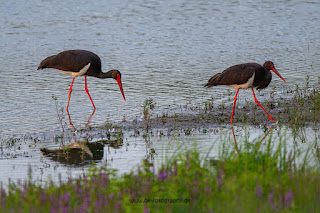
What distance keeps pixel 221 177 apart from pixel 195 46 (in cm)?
1168

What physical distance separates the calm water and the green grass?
1930 millimetres

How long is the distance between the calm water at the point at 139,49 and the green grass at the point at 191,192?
1930 mm

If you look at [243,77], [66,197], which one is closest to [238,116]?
[243,77]

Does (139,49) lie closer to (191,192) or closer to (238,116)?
(238,116)

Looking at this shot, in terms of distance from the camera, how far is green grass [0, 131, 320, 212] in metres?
4.50

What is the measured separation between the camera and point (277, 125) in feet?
29.8

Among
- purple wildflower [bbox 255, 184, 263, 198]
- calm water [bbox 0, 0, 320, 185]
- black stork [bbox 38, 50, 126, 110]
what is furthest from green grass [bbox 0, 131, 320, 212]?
black stork [bbox 38, 50, 126, 110]

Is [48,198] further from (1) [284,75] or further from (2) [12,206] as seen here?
(1) [284,75]

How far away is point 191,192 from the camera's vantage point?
4.98 metres

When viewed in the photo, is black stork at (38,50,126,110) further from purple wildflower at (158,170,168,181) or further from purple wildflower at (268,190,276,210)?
purple wildflower at (268,190,276,210)

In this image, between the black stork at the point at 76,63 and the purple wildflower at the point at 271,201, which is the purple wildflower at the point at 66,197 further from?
the black stork at the point at 76,63

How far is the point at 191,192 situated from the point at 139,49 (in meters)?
11.7

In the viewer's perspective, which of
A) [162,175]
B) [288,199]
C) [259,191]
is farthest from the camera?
[162,175]

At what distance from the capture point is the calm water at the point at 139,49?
11.0 m
